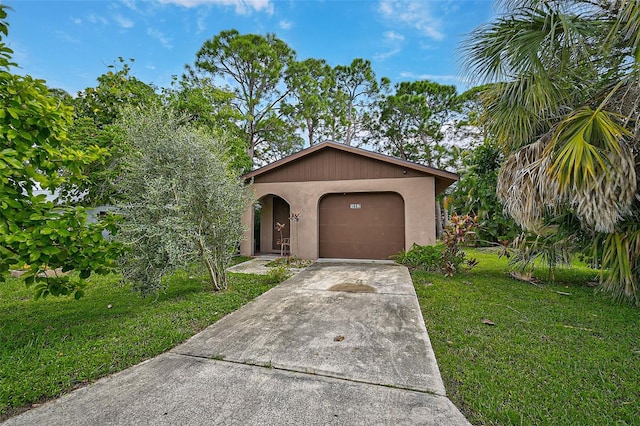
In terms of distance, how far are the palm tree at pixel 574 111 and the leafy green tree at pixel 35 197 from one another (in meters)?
5.58

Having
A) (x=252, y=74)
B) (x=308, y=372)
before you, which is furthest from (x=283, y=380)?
(x=252, y=74)


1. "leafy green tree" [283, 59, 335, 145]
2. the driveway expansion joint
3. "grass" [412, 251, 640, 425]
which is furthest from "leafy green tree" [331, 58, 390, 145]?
the driveway expansion joint

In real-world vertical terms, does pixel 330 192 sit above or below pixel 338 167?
below

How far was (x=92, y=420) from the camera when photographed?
189 cm

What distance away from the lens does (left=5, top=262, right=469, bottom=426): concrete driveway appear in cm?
191

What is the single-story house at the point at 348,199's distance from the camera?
326 inches

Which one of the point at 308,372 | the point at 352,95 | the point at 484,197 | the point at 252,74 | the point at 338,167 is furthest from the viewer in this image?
the point at 352,95

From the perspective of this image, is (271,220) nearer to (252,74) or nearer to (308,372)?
(308,372)

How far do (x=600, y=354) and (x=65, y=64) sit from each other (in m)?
12.8

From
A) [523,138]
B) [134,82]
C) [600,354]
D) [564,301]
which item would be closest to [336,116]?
[134,82]

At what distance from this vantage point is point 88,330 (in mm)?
3387

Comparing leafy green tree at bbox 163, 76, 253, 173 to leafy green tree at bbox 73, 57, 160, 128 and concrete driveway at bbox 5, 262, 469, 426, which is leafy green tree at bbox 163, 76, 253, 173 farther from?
concrete driveway at bbox 5, 262, 469, 426

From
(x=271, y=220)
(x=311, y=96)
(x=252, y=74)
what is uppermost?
(x=252, y=74)

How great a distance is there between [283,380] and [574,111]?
5211 mm
